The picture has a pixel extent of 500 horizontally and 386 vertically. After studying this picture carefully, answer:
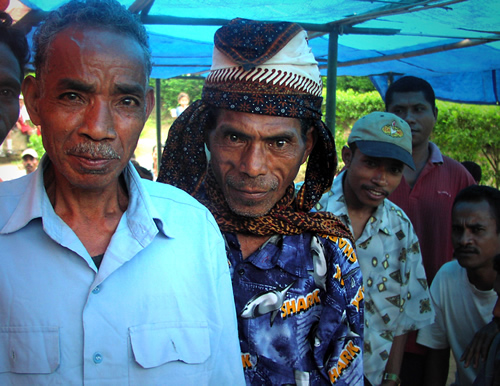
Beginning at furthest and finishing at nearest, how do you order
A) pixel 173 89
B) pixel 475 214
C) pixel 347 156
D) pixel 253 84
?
pixel 173 89 → pixel 475 214 → pixel 347 156 → pixel 253 84

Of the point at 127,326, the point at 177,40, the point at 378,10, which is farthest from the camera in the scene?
the point at 177,40

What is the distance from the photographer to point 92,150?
118 cm

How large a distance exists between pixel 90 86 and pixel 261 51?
2.01ft

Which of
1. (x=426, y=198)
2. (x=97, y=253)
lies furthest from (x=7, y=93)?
(x=426, y=198)

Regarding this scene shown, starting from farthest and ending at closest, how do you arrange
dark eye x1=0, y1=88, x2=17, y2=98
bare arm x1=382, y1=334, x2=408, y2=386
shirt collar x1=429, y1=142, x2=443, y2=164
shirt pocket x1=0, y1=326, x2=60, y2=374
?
1. shirt collar x1=429, y1=142, x2=443, y2=164
2. bare arm x1=382, y1=334, x2=408, y2=386
3. dark eye x1=0, y1=88, x2=17, y2=98
4. shirt pocket x1=0, y1=326, x2=60, y2=374

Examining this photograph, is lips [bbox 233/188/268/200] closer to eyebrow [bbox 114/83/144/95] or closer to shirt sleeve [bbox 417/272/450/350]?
eyebrow [bbox 114/83/144/95]

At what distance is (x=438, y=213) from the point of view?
303 cm

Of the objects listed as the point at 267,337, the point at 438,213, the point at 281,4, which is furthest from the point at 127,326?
the point at 281,4

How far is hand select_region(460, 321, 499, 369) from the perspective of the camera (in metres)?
2.36

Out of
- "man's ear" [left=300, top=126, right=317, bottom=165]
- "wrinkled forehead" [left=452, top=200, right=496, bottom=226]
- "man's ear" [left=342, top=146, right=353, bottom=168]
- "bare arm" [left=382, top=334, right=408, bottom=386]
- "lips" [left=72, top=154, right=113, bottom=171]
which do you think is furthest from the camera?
"wrinkled forehead" [left=452, top=200, right=496, bottom=226]

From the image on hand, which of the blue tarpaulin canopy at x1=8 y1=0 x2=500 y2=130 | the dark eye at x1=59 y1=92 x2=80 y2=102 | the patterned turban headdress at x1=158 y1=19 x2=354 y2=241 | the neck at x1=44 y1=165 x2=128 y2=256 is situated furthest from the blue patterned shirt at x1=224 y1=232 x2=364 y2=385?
the blue tarpaulin canopy at x1=8 y1=0 x2=500 y2=130

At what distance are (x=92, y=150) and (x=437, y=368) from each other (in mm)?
2525

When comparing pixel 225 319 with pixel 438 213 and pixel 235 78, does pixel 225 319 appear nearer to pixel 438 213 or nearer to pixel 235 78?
pixel 235 78

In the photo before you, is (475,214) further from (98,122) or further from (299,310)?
(98,122)
